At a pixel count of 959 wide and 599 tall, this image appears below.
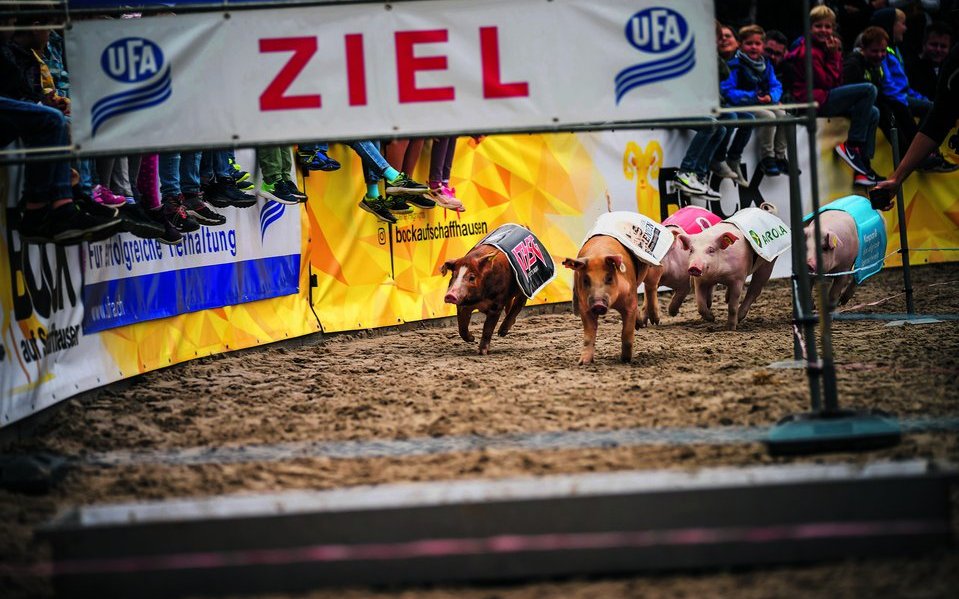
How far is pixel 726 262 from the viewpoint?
10664 mm

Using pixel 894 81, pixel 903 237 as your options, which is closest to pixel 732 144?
pixel 894 81

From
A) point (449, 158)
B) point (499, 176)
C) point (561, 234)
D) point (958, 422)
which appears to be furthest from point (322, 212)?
point (958, 422)

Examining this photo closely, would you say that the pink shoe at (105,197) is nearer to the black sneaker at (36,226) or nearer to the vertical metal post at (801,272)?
the black sneaker at (36,226)

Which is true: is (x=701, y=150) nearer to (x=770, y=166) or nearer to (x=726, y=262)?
(x=770, y=166)

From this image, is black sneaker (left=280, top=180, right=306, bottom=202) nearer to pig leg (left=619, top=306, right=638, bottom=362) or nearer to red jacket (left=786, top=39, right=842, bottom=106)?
pig leg (left=619, top=306, right=638, bottom=362)

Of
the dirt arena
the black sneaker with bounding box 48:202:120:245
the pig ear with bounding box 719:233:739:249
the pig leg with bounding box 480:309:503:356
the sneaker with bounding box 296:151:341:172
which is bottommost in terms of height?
the dirt arena

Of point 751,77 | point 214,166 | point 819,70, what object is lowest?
point 214,166

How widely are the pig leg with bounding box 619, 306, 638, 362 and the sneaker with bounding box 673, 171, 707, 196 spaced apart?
5.26 meters

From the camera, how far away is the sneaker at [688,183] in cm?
1403

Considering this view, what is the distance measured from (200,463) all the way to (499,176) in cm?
733

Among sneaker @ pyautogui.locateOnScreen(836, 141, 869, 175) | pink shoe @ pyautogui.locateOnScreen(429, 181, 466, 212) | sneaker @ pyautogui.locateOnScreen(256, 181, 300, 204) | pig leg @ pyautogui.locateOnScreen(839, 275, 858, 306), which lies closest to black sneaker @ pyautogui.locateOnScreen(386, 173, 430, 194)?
pink shoe @ pyautogui.locateOnScreen(429, 181, 466, 212)

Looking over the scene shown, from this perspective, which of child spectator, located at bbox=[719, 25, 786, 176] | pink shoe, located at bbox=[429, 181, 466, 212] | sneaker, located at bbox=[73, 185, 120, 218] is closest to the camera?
sneaker, located at bbox=[73, 185, 120, 218]

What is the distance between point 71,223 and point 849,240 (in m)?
7.21

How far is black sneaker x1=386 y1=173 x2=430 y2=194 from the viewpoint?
36.2 feet
